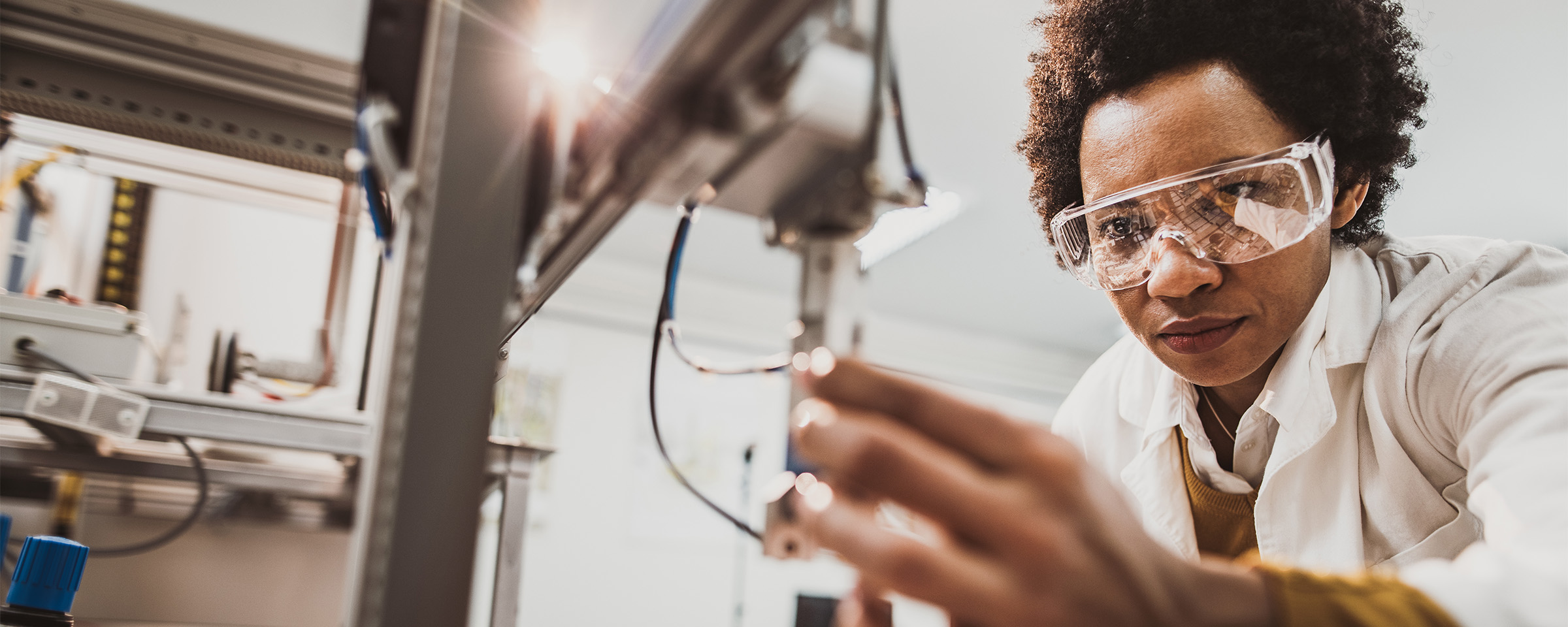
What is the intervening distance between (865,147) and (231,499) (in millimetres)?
1953

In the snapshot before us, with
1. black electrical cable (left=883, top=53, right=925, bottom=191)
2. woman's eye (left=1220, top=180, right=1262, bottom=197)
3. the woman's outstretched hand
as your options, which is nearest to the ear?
woman's eye (left=1220, top=180, right=1262, bottom=197)

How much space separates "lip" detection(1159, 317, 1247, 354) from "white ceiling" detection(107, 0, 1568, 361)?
2.27 ft

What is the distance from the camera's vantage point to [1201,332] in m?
0.91

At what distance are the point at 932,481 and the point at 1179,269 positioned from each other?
26.5 inches

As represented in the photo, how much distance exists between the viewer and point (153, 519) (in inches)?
71.5

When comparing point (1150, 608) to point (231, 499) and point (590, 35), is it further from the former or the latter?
point (590, 35)

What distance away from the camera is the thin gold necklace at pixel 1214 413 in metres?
1.09

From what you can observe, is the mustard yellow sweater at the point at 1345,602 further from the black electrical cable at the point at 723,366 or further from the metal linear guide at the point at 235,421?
the metal linear guide at the point at 235,421

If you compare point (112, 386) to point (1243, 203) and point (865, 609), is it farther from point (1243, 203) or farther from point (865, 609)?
point (1243, 203)

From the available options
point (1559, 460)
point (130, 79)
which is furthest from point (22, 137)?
point (1559, 460)

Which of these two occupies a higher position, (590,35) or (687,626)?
(590,35)

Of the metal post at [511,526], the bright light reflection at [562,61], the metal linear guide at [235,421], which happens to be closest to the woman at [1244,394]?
the bright light reflection at [562,61]

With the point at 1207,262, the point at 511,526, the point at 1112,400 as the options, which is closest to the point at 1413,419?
the point at 1207,262

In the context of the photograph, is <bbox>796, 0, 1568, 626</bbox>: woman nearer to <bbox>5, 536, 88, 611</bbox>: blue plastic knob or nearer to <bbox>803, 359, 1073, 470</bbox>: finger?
<bbox>803, 359, 1073, 470</bbox>: finger
